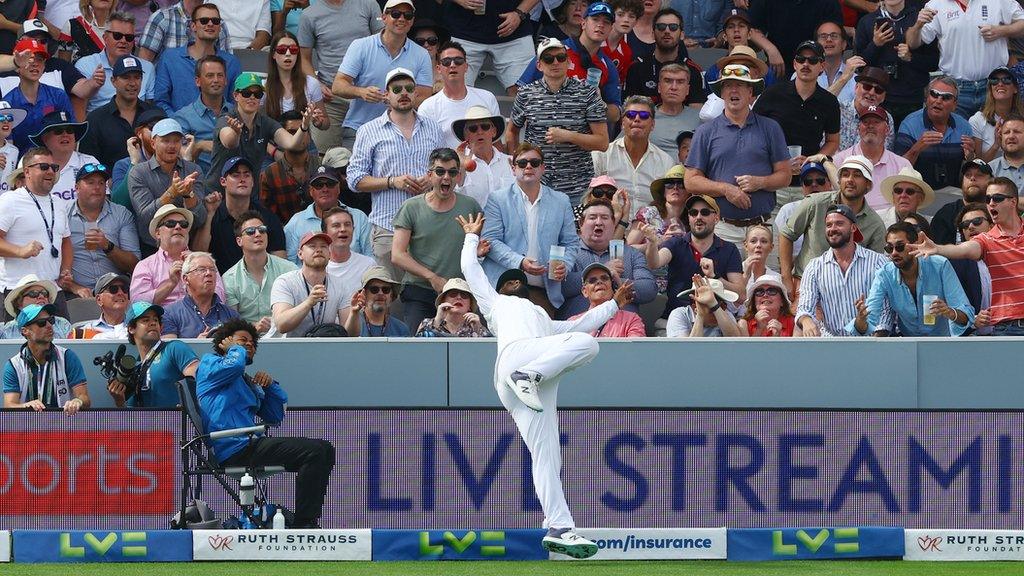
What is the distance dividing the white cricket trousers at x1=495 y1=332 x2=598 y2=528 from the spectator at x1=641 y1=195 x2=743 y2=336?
2965 mm

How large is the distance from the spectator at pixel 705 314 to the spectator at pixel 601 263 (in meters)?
0.41

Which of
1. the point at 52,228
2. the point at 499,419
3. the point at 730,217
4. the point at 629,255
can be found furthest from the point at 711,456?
the point at 52,228

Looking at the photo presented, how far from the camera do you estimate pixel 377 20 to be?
54.9 feet

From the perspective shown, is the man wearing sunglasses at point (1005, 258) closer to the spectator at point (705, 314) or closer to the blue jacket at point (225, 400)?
the spectator at point (705, 314)

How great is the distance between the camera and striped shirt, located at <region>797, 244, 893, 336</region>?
12664 mm

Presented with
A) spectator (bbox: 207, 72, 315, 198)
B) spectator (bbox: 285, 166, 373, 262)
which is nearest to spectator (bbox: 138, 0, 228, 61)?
spectator (bbox: 207, 72, 315, 198)

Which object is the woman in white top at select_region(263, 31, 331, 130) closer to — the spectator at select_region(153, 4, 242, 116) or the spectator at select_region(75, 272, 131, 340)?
the spectator at select_region(153, 4, 242, 116)

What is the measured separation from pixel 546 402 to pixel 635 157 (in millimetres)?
5077

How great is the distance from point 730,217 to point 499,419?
13.3ft

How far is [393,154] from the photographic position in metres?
14.2

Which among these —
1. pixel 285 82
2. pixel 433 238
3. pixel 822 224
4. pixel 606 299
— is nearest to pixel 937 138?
pixel 822 224

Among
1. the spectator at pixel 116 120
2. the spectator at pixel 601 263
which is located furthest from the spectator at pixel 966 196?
the spectator at pixel 116 120

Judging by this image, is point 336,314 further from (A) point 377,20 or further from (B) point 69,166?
(A) point 377,20

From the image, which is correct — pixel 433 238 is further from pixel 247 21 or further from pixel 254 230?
pixel 247 21
